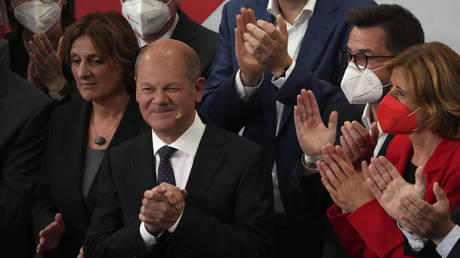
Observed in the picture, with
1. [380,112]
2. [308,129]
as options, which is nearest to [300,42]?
[308,129]

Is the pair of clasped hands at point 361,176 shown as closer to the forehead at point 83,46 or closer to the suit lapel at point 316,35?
the suit lapel at point 316,35

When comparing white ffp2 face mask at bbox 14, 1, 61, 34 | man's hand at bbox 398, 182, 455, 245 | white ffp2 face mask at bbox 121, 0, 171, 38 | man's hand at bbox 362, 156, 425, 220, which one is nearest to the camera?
man's hand at bbox 398, 182, 455, 245

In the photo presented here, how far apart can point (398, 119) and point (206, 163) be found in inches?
29.7

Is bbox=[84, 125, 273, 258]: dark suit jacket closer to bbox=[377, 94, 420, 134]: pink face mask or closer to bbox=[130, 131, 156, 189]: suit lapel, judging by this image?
bbox=[130, 131, 156, 189]: suit lapel

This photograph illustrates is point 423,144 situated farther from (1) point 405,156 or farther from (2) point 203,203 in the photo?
(2) point 203,203

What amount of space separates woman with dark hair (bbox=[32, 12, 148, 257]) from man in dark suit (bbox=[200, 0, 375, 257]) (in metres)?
0.38

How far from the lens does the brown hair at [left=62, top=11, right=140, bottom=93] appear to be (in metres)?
3.88

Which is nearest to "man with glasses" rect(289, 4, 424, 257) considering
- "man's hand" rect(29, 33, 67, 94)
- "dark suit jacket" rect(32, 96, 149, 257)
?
"dark suit jacket" rect(32, 96, 149, 257)

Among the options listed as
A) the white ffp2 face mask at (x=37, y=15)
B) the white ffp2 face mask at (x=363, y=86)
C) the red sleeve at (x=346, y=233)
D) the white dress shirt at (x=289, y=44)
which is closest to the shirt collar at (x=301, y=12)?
the white dress shirt at (x=289, y=44)

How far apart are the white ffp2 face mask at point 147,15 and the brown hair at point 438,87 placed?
5.09 feet

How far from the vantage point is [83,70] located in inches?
151

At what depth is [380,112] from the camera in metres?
3.07

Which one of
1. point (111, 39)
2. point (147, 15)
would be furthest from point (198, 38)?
point (111, 39)

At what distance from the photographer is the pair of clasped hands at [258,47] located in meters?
3.50
